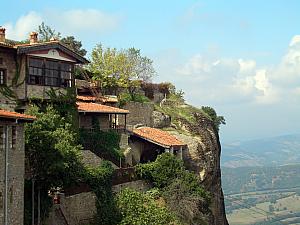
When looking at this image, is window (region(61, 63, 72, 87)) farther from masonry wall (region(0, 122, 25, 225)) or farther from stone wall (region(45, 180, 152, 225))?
masonry wall (region(0, 122, 25, 225))

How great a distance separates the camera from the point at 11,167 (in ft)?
Result: 76.9

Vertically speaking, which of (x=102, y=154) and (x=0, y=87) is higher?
(x=0, y=87)

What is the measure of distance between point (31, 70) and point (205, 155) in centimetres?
2197

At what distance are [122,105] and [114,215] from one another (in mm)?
17766

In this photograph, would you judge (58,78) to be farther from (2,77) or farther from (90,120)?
(90,120)

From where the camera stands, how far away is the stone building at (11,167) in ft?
74.8

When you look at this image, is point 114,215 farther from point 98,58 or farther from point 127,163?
point 98,58

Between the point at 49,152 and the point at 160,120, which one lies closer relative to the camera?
the point at 49,152

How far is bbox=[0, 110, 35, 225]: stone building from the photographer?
22797 millimetres

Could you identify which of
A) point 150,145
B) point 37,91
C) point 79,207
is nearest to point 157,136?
point 150,145

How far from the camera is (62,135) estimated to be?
29578 mm

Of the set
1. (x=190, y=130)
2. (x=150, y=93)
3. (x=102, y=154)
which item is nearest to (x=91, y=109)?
(x=102, y=154)

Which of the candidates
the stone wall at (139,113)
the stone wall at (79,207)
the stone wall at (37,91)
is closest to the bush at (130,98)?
the stone wall at (139,113)

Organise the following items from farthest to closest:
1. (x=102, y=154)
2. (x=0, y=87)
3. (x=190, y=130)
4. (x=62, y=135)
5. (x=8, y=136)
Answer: (x=190, y=130), (x=102, y=154), (x=0, y=87), (x=62, y=135), (x=8, y=136)
